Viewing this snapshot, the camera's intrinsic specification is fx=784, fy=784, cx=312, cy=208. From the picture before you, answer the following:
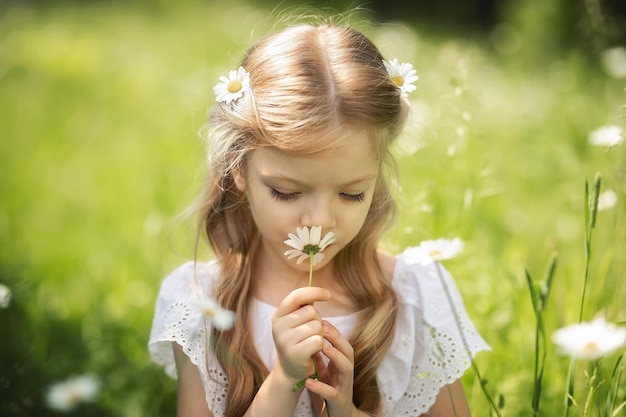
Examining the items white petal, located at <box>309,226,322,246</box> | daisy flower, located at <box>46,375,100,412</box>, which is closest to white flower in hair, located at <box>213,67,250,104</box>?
white petal, located at <box>309,226,322,246</box>

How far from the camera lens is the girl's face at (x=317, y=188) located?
141 cm

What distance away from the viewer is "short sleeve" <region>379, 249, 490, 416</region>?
5.51ft

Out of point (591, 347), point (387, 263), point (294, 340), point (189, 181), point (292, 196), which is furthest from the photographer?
point (189, 181)

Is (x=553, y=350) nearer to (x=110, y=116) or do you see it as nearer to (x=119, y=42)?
(x=110, y=116)

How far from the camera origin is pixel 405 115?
163 cm

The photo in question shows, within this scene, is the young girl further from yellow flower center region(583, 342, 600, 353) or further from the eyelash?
yellow flower center region(583, 342, 600, 353)

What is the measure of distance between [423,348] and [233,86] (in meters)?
0.70

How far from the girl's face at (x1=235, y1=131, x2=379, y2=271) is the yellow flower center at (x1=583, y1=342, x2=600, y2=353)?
482mm

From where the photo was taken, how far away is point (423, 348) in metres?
1.73

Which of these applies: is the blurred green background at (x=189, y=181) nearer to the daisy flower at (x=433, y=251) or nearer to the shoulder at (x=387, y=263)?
the shoulder at (x=387, y=263)

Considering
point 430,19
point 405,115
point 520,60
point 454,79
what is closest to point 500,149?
point 454,79

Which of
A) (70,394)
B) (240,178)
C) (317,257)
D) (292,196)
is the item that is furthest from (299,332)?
(70,394)

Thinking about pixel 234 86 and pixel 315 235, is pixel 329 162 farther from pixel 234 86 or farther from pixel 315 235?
pixel 234 86

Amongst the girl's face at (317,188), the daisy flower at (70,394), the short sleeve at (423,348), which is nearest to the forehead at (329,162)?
the girl's face at (317,188)
